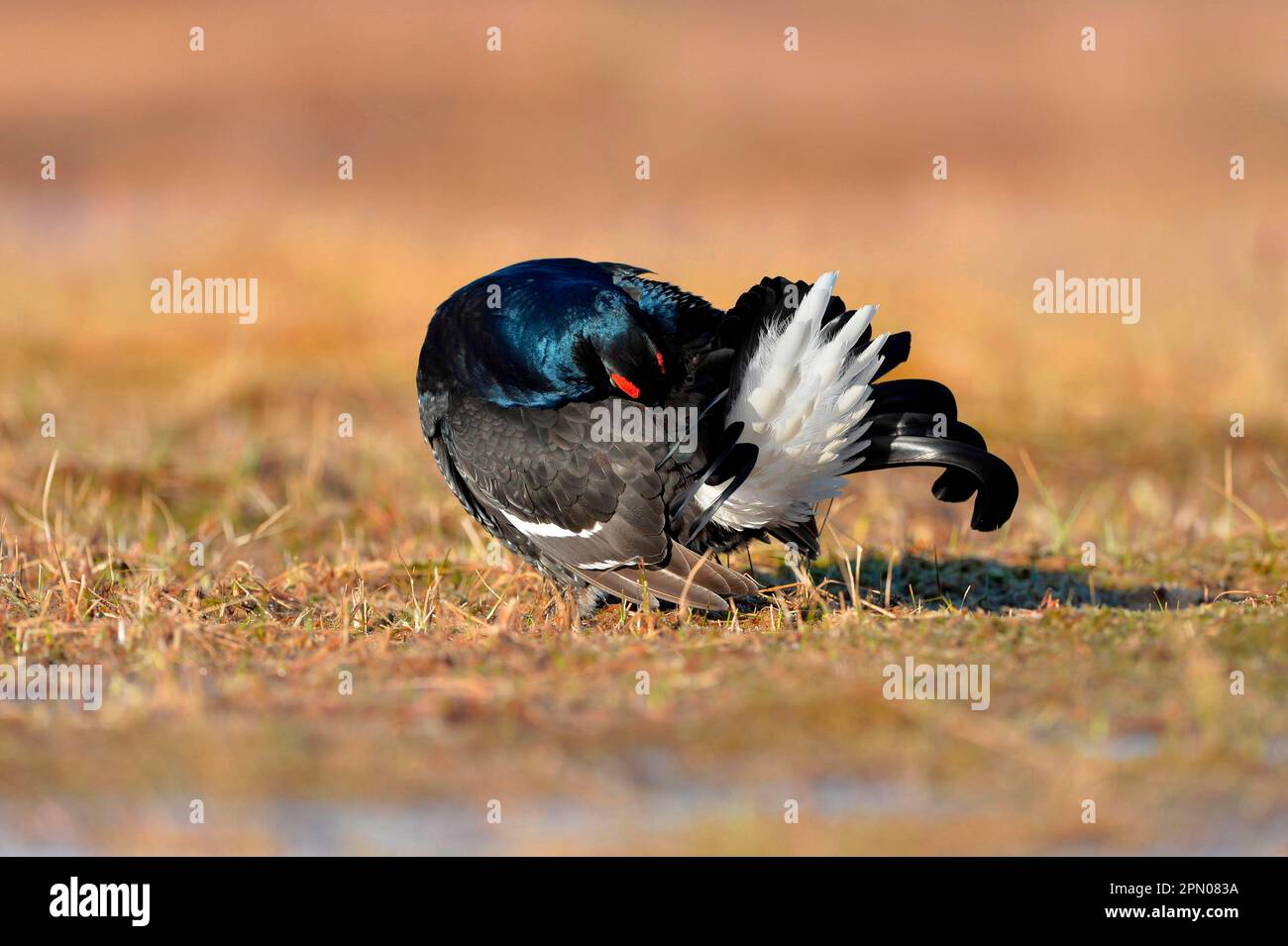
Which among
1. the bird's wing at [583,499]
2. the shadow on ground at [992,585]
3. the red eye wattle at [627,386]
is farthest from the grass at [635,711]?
the red eye wattle at [627,386]

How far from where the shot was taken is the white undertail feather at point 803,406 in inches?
194

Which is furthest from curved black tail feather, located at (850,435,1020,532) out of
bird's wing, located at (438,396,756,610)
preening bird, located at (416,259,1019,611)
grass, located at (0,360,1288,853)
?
bird's wing, located at (438,396,756,610)

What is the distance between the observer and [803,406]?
16.3 feet

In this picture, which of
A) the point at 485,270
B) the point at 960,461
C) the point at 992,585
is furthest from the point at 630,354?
the point at 485,270

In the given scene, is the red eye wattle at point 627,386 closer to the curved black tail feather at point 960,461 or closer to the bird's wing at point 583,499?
the bird's wing at point 583,499

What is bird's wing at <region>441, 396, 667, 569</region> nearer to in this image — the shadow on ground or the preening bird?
the preening bird

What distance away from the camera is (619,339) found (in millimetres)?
5062

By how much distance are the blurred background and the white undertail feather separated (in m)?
0.85

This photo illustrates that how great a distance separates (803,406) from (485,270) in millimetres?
6821

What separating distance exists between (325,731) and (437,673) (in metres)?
0.48

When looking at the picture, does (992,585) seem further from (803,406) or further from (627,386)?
(627,386)

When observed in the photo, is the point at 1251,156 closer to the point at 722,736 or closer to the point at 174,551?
the point at 174,551

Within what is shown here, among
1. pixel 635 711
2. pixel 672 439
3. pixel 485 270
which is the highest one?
pixel 485 270

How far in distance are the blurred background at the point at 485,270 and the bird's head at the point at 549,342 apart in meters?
0.72
